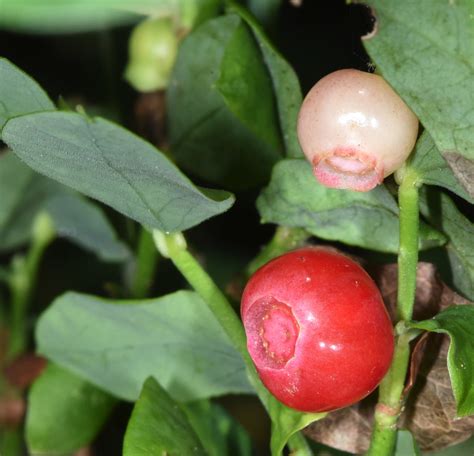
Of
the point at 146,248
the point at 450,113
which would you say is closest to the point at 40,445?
the point at 146,248

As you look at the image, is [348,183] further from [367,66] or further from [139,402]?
[139,402]

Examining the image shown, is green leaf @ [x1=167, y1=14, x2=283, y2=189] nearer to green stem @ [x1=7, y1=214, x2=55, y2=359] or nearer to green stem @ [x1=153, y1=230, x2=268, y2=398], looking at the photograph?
green stem @ [x1=153, y1=230, x2=268, y2=398]

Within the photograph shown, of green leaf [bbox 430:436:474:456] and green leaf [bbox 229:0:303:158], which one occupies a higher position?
green leaf [bbox 229:0:303:158]

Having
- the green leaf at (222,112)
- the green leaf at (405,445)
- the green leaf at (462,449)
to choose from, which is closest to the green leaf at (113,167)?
the green leaf at (222,112)

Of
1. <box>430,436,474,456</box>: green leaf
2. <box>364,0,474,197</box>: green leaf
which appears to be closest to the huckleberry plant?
<box>364,0,474,197</box>: green leaf

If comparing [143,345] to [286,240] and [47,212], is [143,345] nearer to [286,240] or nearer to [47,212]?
[286,240]

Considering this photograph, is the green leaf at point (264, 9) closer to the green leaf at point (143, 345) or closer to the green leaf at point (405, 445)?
the green leaf at point (143, 345)

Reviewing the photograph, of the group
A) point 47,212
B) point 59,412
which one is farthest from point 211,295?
point 47,212
